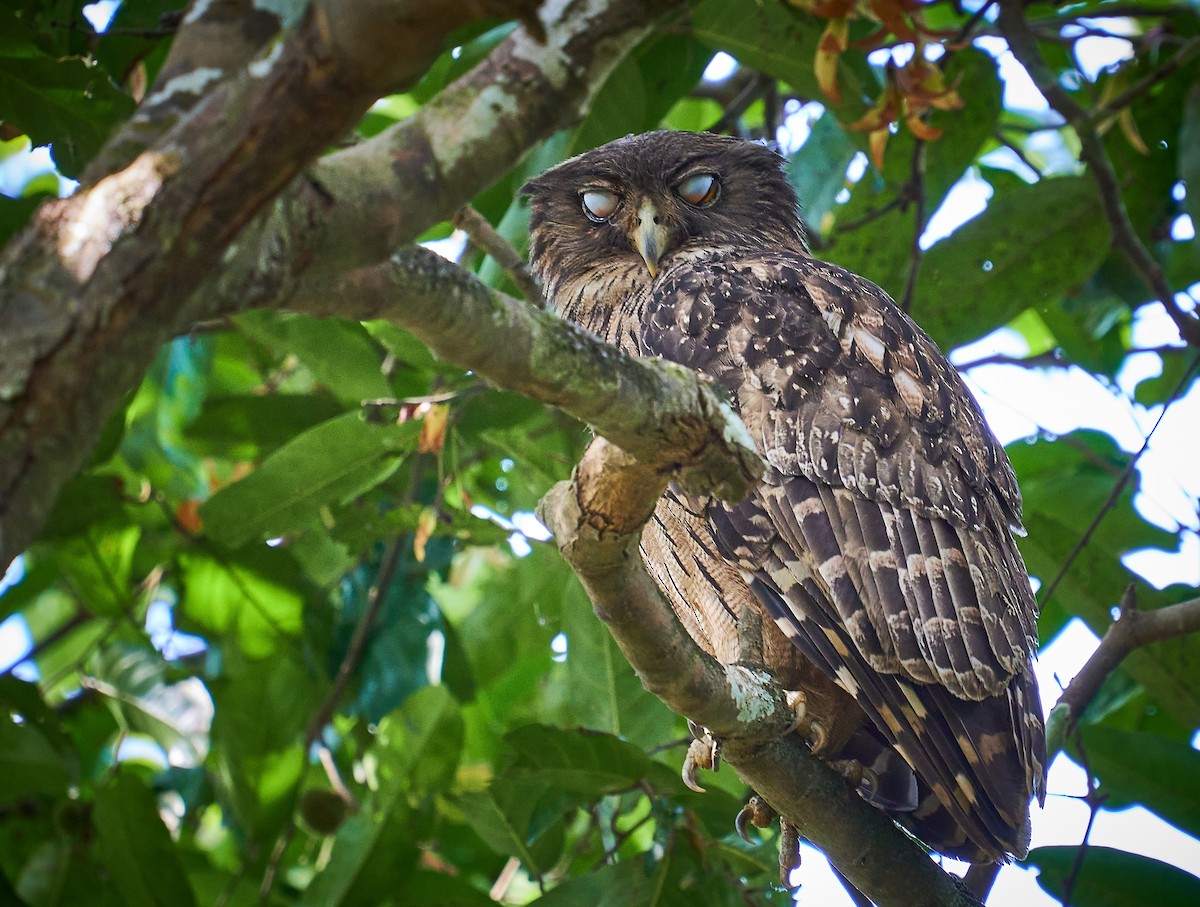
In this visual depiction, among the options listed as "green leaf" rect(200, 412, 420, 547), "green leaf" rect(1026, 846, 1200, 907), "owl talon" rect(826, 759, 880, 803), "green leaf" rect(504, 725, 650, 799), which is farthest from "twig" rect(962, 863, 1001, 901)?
"green leaf" rect(200, 412, 420, 547)

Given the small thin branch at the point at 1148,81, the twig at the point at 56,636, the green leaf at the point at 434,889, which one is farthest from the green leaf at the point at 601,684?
the small thin branch at the point at 1148,81

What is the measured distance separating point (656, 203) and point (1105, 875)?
221 centimetres

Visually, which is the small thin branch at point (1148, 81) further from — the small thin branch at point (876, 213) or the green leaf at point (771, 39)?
the green leaf at point (771, 39)

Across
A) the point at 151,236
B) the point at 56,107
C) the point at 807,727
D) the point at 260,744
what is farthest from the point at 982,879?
the point at 56,107

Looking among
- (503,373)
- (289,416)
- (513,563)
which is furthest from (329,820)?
(503,373)


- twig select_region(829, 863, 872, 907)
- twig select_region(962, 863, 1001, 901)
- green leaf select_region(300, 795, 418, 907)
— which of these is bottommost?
twig select_region(962, 863, 1001, 901)

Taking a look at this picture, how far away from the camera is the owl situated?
8.47ft

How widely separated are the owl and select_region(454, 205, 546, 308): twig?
252mm

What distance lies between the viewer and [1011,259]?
4.03 metres

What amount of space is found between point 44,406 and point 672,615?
1219 mm

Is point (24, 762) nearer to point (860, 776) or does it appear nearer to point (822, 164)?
point (860, 776)

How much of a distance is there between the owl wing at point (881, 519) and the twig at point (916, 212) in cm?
69

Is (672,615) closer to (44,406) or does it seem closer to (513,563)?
(44,406)

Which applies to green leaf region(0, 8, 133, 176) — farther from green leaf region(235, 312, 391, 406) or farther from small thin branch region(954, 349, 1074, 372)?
small thin branch region(954, 349, 1074, 372)
